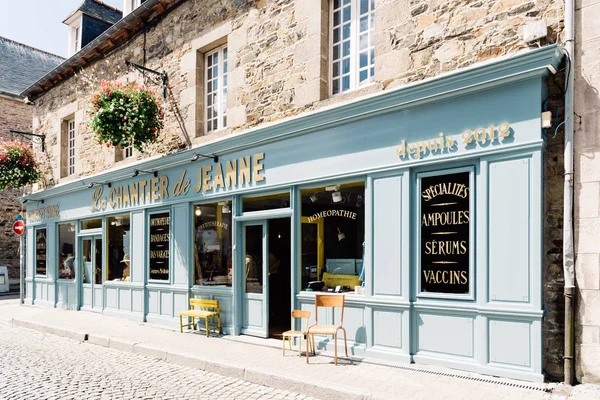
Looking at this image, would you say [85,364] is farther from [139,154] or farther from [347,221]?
[139,154]

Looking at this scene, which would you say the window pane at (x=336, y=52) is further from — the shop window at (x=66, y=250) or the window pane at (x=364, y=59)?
the shop window at (x=66, y=250)

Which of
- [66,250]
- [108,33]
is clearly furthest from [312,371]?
[66,250]

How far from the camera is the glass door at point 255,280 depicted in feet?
28.4

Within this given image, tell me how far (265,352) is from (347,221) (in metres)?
2.30

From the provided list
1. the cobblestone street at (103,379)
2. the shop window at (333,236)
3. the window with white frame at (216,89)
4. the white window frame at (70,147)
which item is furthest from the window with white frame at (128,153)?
the shop window at (333,236)

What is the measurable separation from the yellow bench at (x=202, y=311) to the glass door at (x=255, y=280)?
0.59 meters

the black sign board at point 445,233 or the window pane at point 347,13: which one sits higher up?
the window pane at point 347,13

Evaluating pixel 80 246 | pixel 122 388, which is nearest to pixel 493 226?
pixel 122 388

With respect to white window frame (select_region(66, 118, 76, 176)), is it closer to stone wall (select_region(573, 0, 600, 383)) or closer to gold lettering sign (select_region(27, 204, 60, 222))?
gold lettering sign (select_region(27, 204, 60, 222))

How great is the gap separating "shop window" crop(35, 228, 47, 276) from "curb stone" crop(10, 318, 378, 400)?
561cm

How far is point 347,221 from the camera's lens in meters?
7.53

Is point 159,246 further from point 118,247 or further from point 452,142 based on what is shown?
point 452,142

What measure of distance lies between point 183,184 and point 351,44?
4.45m

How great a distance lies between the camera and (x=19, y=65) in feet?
76.5
